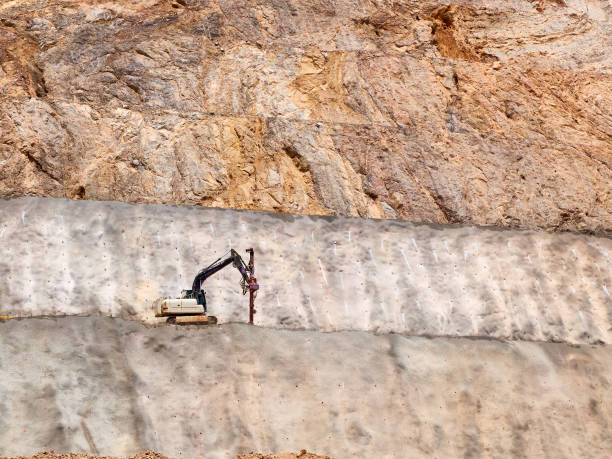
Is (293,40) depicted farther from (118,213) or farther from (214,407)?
(214,407)

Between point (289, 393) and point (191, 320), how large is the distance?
2192 millimetres

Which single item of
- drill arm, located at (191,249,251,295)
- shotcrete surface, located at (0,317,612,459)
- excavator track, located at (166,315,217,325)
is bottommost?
shotcrete surface, located at (0,317,612,459)

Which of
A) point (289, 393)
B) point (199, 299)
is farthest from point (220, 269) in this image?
point (289, 393)

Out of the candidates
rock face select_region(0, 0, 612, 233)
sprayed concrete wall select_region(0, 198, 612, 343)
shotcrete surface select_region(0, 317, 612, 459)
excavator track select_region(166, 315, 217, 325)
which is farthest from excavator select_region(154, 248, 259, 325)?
rock face select_region(0, 0, 612, 233)

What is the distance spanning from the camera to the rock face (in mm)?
18422

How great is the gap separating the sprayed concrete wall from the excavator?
45 centimetres

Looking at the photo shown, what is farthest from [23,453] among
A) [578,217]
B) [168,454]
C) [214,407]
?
[578,217]

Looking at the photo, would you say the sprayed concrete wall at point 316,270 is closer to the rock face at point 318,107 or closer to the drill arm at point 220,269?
the drill arm at point 220,269

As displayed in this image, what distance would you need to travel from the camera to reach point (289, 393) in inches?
576

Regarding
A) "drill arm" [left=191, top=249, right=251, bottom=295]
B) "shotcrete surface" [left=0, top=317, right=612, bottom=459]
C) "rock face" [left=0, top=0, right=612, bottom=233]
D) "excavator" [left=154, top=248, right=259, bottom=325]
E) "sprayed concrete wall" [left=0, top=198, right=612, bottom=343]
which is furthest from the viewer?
"rock face" [left=0, top=0, right=612, bottom=233]

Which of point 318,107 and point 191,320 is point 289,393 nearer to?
point 191,320

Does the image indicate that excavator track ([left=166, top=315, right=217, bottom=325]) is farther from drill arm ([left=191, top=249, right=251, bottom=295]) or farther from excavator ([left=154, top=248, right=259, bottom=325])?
drill arm ([left=191, top=249, right=251, bottom=295])

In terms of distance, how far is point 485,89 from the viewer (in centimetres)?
2125

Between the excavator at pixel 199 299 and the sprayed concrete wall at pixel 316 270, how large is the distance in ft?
1.48
